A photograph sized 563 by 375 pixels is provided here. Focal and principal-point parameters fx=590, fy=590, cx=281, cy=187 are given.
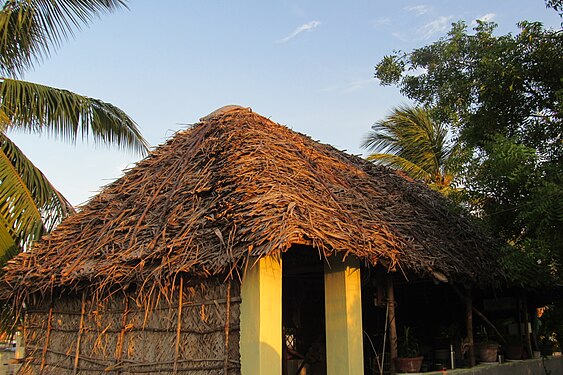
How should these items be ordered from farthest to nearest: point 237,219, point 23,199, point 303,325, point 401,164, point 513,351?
point 401,164 < point 303,325 < point 513,351 < point 23,199 < point 237,219

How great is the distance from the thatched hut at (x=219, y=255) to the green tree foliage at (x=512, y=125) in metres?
1.03

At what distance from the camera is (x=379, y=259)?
677 centimetres

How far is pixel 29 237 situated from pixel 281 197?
5.59 metres

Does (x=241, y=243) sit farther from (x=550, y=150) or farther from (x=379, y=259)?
(x=550, y=150)

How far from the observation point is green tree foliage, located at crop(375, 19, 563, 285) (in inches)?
274

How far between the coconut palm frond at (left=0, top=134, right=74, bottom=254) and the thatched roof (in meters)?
0.68

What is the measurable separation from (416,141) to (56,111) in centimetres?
1263

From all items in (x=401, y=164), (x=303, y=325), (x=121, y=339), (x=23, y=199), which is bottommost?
(x=121, y=339)

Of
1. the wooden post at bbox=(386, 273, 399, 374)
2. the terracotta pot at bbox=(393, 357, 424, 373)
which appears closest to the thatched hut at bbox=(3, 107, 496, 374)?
the wooden post at bbox=(386, 273, 399, 374)

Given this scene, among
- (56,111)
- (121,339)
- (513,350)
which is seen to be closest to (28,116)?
(56,111)

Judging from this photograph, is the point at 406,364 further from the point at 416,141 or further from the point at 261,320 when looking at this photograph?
the point at 416,141

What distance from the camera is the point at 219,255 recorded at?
622 cm

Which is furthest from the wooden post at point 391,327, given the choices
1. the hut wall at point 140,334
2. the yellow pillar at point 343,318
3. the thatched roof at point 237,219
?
the hut wall at point 140,334

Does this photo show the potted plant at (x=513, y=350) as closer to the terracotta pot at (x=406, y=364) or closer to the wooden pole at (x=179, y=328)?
the terracotta pot at (x=406, y=364)
